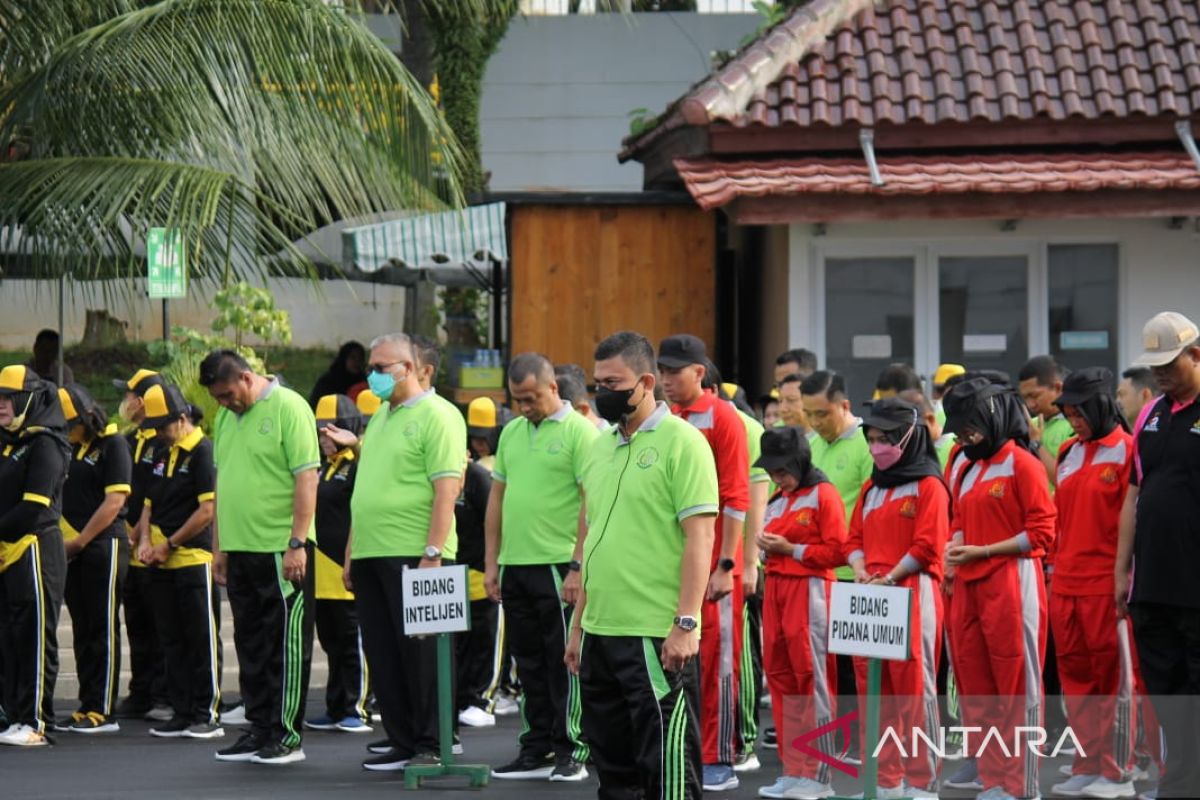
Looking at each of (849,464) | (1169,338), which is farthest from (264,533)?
(1169,338)

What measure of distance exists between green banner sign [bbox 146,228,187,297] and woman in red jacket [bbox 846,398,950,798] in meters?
5.07

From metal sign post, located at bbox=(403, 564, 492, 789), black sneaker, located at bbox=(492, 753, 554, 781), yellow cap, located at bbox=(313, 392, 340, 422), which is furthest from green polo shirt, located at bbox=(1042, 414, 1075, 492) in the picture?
yellow cap, located at bbox=(313, 392, 340, 422)

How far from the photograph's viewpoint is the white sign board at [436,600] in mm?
9188

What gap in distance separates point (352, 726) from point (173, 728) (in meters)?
1.11

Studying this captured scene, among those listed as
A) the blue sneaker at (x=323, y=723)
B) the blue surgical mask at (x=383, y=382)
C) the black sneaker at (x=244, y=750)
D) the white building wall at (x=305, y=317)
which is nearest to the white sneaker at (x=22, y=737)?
the black sneaker at (x=244, y=750)

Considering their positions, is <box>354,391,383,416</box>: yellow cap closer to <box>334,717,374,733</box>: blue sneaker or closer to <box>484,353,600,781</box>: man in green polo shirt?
<box>334,717,374,733</box>: blue sneaker

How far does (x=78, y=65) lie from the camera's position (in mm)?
12188

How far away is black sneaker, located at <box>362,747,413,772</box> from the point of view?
33.1ft

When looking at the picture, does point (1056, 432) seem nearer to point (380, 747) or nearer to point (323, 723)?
point (380, 747)

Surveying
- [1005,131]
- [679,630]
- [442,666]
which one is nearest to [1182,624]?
[679,630]

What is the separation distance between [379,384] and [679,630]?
3.01 meters

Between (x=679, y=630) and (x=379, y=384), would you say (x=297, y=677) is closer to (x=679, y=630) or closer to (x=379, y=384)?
(x=379, y=384)

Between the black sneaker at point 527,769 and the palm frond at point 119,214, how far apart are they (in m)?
3.85

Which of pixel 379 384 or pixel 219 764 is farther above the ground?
pixel 379 384
